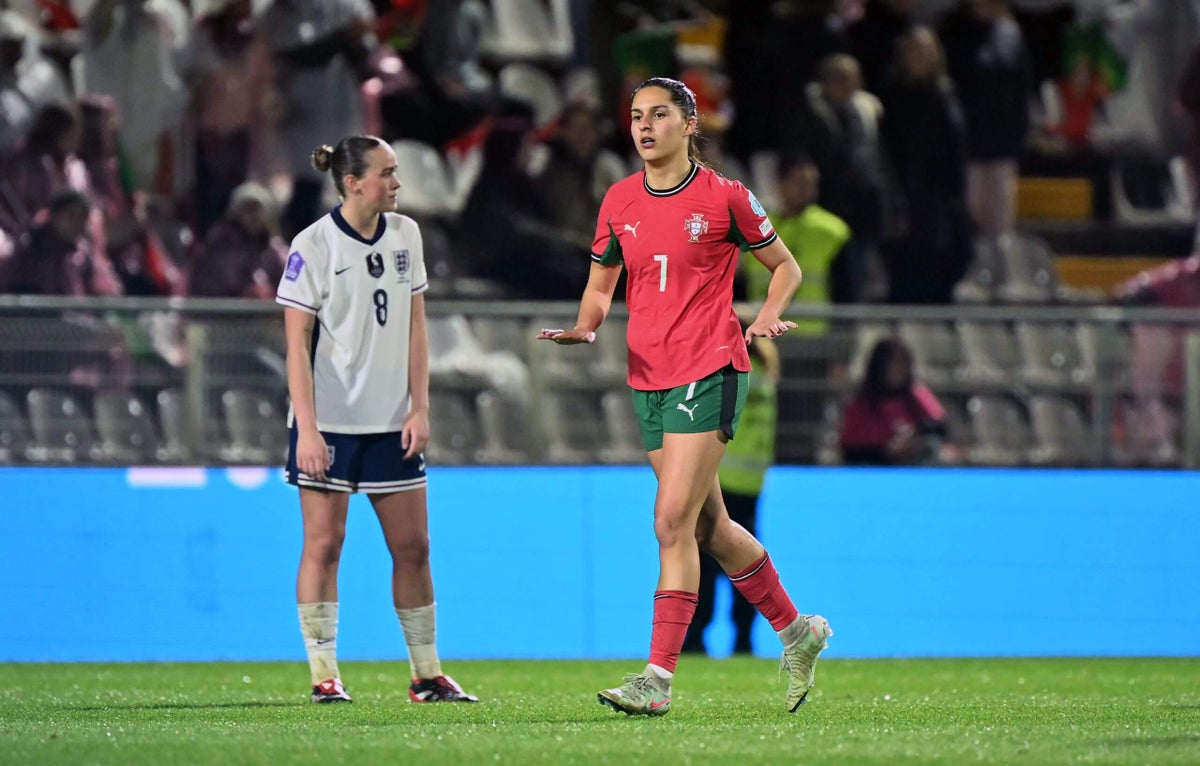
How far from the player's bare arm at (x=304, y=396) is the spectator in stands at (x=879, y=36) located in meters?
7.70

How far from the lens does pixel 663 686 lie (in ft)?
16.5

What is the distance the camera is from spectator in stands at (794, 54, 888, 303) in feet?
39.7

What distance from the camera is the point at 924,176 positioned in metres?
12.3

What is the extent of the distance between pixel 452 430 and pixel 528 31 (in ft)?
12.6

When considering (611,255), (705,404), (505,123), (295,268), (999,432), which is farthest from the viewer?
(505,123)

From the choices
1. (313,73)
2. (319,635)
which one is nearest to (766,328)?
(319,635)

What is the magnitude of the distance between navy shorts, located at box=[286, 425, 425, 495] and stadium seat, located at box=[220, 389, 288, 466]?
3.52 meters

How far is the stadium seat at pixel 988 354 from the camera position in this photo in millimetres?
9766

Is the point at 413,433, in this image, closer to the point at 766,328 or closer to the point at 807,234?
the point at 766,328

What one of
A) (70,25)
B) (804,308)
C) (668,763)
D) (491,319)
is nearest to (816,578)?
(804,308)

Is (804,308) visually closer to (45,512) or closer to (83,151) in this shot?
(45,512)

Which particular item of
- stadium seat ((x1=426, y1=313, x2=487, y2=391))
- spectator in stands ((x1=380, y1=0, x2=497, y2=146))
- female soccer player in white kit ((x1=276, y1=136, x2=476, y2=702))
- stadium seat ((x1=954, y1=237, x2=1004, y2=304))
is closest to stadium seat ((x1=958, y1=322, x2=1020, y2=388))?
stadium seat ((x1=954, y1=237, x2=1004, y2=304))

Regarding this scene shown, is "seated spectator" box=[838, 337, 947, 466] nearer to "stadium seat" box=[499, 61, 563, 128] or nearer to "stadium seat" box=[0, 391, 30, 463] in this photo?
"stadium seat" box=[499, 61, 563, 128]

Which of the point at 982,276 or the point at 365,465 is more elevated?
the point at 982,276
